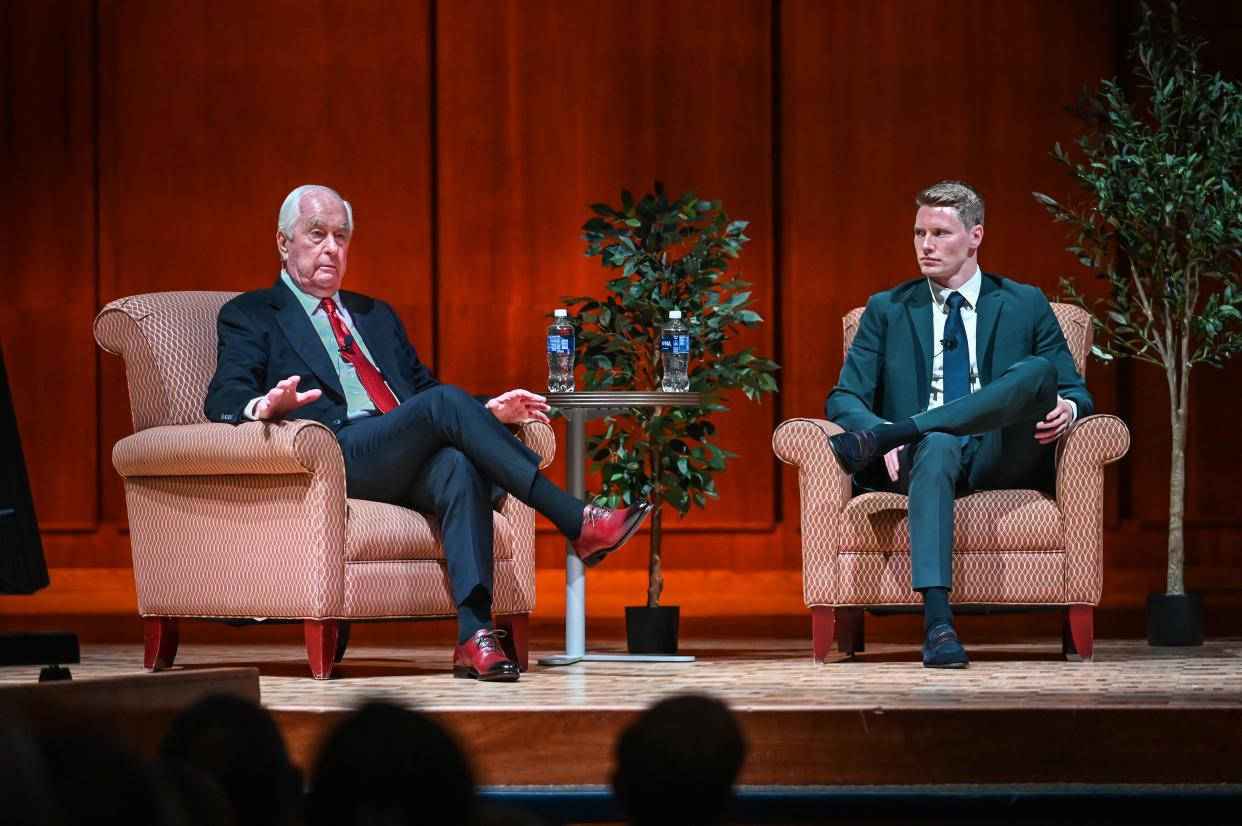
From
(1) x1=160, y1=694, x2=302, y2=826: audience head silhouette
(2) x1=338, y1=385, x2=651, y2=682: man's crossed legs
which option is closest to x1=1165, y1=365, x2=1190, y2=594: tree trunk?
(2) x1=338, y1=385, x2=651, y2=682: man's crossed legs

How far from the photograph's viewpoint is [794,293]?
6.54m

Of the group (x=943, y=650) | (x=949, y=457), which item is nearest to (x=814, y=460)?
(x=949, y=457)

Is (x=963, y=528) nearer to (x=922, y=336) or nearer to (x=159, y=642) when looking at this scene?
(x=922, y=336)

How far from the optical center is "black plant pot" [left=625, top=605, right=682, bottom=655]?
4148 mm

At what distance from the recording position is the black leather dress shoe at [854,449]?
3.76 m

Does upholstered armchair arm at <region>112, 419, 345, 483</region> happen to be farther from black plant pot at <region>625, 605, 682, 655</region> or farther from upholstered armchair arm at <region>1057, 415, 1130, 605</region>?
upholstered armchair arm at <region>1057, 415, 1130, 605</region>

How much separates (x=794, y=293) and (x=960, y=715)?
3963mm

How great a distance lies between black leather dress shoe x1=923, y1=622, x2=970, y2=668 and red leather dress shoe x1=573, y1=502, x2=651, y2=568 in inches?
29.4

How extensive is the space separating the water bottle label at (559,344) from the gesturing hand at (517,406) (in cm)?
37

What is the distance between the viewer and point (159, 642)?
12.2 ft

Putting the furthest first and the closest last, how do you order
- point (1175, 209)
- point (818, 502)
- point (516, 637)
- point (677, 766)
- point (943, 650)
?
point (1175, 209)
point (818, 502)
point (516, 637)
point (943, 650)
point (677, 766)

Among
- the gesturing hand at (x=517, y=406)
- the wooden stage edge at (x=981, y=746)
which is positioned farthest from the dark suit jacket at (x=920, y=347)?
the wooden stage edge at (x=981, y=746)

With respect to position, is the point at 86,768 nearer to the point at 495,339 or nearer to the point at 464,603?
the point at 464,603

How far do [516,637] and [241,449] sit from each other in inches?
31.1
